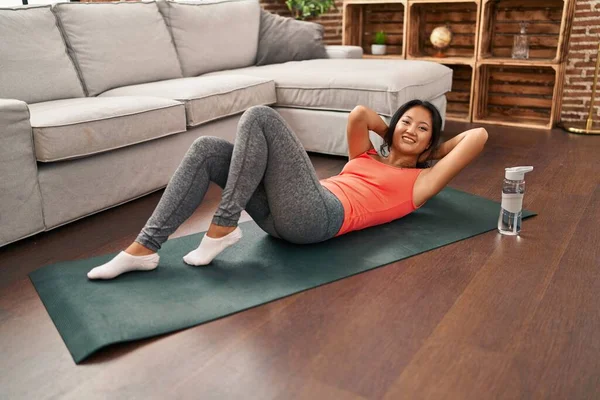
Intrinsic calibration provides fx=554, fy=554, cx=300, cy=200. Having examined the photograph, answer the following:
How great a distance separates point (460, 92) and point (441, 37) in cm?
53

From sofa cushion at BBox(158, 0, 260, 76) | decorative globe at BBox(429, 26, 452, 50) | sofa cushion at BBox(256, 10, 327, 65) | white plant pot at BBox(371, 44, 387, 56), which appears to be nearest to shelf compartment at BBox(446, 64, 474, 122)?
decorative globe at BBox(429, 26, 452, 50)

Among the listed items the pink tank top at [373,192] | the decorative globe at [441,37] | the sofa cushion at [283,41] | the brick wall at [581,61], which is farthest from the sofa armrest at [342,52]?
the pink tank top at [373,192]

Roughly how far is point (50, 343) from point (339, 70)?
7.76ft

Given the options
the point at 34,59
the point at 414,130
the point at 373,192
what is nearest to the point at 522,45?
the point at 414,130

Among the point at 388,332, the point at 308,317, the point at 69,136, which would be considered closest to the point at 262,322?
the point at 308,317

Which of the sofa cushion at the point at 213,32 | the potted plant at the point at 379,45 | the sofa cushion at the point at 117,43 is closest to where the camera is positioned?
the sofa cushion at the point at 117,43

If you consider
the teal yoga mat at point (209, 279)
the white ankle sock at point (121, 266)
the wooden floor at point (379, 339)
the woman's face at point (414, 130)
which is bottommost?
the wooden floor at point (379, 339)

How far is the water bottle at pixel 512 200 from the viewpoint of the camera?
1945 mm

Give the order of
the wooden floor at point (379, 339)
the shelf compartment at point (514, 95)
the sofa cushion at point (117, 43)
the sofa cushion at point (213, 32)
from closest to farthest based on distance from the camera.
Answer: the wooden floor at point (379, 339) → the sofa cushion at point (117, 43) → the sofa cushion at point (213, 32) → the shelf compartment at point (514, 95)

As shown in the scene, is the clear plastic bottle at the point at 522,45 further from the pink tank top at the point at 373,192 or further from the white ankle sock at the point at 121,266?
the white ankle sock at the point at 121,266

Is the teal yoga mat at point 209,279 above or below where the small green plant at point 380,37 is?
below

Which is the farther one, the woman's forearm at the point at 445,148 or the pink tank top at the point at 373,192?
the woman's forearm at the point at 445,148

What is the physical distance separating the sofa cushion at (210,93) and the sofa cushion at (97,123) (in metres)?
0.11

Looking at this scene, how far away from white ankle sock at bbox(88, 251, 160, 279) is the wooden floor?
19 cm
